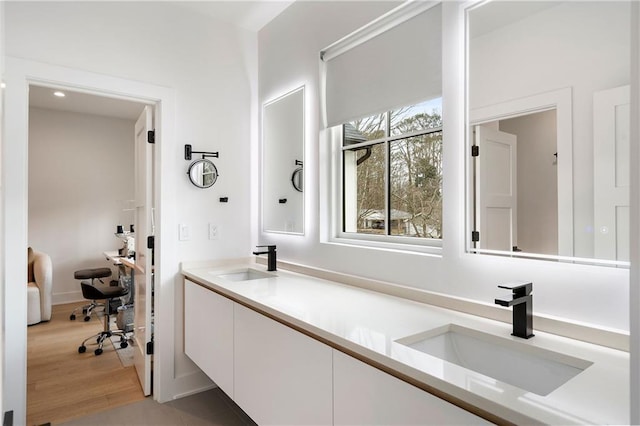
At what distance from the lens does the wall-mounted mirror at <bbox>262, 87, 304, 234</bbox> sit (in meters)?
2.61

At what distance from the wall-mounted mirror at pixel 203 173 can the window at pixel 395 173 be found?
1006 mm

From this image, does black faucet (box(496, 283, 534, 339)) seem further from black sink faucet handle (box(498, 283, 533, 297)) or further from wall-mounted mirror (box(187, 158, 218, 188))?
wall-mounted mirror (box(187, 158, 218, 188))

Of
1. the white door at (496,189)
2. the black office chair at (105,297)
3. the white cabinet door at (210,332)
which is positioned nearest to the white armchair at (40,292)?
the black office chair at (105,297)

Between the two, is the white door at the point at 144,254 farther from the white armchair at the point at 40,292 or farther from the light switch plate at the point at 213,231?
the white armchair at the point at 40,292

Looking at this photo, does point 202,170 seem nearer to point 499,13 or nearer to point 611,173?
point 499,13

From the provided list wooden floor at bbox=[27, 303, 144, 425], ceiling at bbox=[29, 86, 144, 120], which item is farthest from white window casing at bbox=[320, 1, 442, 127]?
ceiling at bbox=[29, 86, 144, 120]

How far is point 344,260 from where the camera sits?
85.9 inches

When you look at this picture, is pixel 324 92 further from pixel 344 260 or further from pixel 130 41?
pixel 130 41

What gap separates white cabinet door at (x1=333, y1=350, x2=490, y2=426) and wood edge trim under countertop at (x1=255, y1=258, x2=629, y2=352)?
591mm

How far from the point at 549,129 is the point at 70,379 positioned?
353 centimetres

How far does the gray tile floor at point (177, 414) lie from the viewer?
2.31 meters

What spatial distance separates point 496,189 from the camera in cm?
148

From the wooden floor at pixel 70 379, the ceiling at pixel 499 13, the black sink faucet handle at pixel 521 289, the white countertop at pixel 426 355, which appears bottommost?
the wooden floor at pixel 70 379

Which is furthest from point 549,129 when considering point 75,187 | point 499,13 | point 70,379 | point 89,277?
point 75,187
